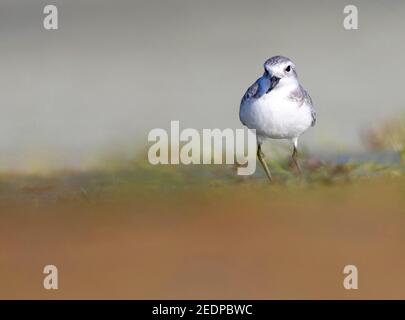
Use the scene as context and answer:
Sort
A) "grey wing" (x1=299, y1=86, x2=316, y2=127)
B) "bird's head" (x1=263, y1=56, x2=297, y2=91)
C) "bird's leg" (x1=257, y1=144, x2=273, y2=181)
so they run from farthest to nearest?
"bird's leg" (x1=257, y1=144, x2=273, y2=181), "grey wing" (x1=299, y1=86, x2=316, y2=127), "bird's head" (x1=263, y1=56, x2=297, y2=91)

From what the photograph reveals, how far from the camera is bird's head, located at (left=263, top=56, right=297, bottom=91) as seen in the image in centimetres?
2467

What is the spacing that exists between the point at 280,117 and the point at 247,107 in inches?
6.8

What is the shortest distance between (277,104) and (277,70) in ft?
0.56

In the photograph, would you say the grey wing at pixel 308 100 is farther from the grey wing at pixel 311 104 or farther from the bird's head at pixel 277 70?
the bird's head at pixel 277 70

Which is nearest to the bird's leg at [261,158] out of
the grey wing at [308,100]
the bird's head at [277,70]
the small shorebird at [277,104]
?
the small shorebird at [277,104]

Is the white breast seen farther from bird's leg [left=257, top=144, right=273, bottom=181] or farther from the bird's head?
bird's leg [left=257, top=144, right=273, bottom=181]

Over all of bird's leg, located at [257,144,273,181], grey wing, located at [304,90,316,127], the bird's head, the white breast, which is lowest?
bird's leg, located at [257,144,273,181]

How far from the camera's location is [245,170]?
25.0m

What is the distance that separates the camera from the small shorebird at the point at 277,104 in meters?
24.7

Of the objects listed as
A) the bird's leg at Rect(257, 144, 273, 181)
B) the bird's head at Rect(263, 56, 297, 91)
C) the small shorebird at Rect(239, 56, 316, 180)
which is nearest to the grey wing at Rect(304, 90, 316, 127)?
the small shorebird at Rect(239, 56, 316, 180)

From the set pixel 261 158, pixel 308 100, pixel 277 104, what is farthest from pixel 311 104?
pixel 261 158

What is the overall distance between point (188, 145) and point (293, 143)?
1.87 feet

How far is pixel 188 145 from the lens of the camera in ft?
81.4

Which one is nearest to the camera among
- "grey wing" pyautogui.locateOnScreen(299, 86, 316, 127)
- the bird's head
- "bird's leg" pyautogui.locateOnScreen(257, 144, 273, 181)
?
the bird's head
